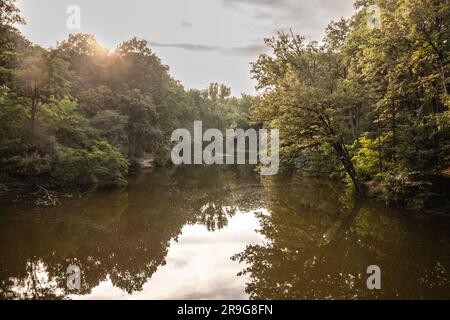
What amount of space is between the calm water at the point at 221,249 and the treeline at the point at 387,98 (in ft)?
7.53

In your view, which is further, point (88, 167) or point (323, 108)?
point (88, 167)

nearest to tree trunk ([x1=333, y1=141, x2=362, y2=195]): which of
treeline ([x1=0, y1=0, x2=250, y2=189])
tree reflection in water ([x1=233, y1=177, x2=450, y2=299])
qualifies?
tree reflection in water ([x1=233, y1=177, x2=450, y2=299])

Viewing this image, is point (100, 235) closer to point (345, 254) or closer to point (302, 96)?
point (345, 254)

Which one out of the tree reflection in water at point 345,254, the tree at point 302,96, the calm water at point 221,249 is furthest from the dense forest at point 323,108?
the tree reflection in water at point 345,254

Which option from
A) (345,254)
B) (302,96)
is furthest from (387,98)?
(345,254)

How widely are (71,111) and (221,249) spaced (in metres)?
17.4

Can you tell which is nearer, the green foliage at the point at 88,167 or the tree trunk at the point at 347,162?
the tree trunk at the point at 347,162

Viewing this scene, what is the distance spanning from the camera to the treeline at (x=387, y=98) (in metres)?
14.6

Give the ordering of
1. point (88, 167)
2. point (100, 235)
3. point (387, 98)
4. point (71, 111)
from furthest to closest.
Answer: point (71, 111) < point (88, 167) < point (387, 98) < point (100, 235)

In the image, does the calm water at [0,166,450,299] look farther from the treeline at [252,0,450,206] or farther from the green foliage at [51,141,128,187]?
the treeline at [252,0,450,206]

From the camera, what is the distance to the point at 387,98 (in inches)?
638

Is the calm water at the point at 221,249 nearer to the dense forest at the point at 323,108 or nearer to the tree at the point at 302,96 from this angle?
the dense forest at the point at 323,108

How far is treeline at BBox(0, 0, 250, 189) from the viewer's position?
696 inches

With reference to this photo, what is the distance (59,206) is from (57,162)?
347 centimetres
